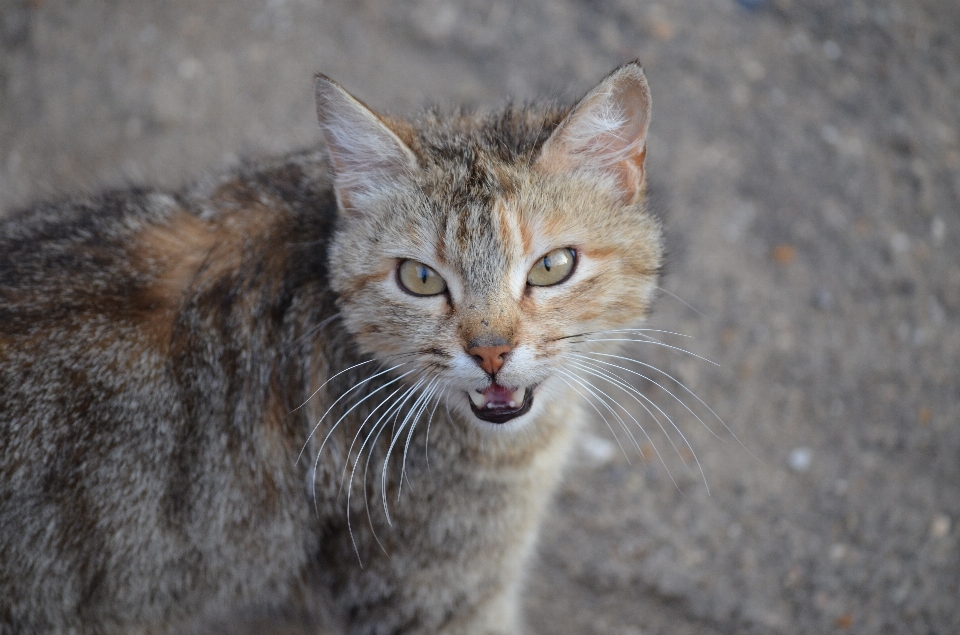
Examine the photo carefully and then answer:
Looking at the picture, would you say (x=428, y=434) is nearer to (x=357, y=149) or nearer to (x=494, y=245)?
(x=494, y=245)

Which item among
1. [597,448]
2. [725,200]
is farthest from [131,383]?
[725,200]

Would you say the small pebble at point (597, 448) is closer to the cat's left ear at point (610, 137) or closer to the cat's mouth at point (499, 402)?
the cat's mouth at point (499, 402)

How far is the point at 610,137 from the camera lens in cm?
231

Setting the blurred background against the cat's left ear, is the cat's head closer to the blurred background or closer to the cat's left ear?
the cat's left ear

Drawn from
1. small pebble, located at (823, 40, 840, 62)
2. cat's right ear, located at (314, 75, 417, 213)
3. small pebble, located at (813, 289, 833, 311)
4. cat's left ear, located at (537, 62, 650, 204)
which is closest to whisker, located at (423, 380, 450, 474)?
cat's right ear, located at (314, 75, 417, 213)

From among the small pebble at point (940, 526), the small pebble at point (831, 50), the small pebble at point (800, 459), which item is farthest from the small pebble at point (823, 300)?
the small pebble at point (831, 50)

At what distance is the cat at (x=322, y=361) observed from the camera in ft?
7.20

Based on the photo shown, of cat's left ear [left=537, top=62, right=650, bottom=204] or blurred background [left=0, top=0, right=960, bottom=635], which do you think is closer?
cat's left ear [left=537, top=62, right=650, bottom=204]

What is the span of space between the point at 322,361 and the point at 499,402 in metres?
0.60

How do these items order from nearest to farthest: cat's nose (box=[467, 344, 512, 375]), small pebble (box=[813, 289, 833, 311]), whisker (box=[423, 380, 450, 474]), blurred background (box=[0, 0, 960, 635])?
1. cat's nose (box=[467, 344, 512, 375])
2. whisker (box=[423, 380, 450, 474])
3. blurred background (box=[0, 0, 960, 635])
4. small pebble (box=[813, 289, 833, 311])

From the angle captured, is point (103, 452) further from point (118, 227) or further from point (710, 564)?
point (710, 564)

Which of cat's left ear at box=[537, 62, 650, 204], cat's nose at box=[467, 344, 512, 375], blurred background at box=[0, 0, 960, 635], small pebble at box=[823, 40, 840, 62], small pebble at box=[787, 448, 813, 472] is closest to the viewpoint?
cat's nose at box=[467, 344, 512, 375]

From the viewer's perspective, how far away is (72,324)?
2227mm

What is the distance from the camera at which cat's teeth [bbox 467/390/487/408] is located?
89.7 inches
